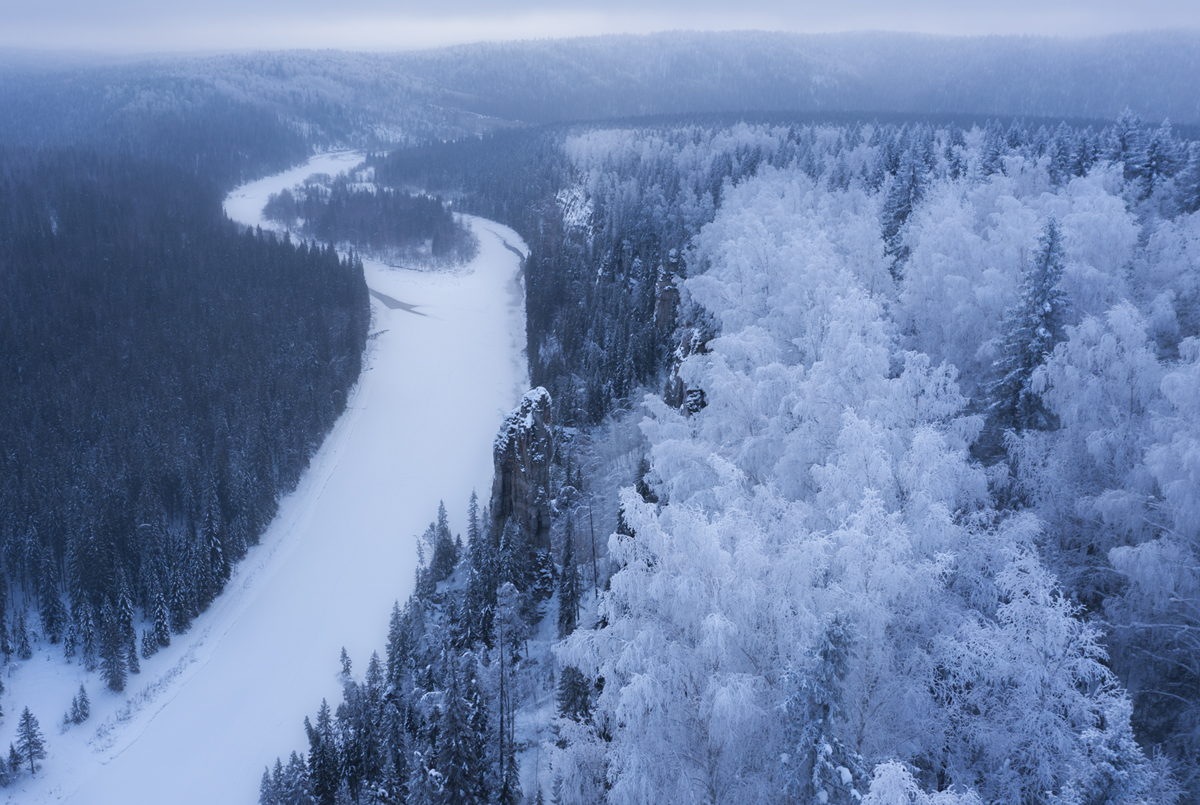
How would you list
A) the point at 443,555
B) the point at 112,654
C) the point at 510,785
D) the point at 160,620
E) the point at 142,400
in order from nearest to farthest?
the point at 510,785 < the point at 112,654 < the point at 160,620 < the point at 443,555 < the point at 142,400

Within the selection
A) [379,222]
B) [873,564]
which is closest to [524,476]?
[873,564]

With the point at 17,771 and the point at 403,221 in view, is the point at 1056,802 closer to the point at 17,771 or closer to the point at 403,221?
the point at 17,771

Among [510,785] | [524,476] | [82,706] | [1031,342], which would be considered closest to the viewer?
[1031,342]

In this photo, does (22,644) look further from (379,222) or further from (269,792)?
Result: (379,222)

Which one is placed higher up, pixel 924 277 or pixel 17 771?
pixel 924 277

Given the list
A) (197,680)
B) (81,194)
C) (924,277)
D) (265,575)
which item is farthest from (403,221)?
(924,277)

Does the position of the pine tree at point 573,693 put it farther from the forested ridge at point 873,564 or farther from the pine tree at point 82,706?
the pine tree at point 82,706
